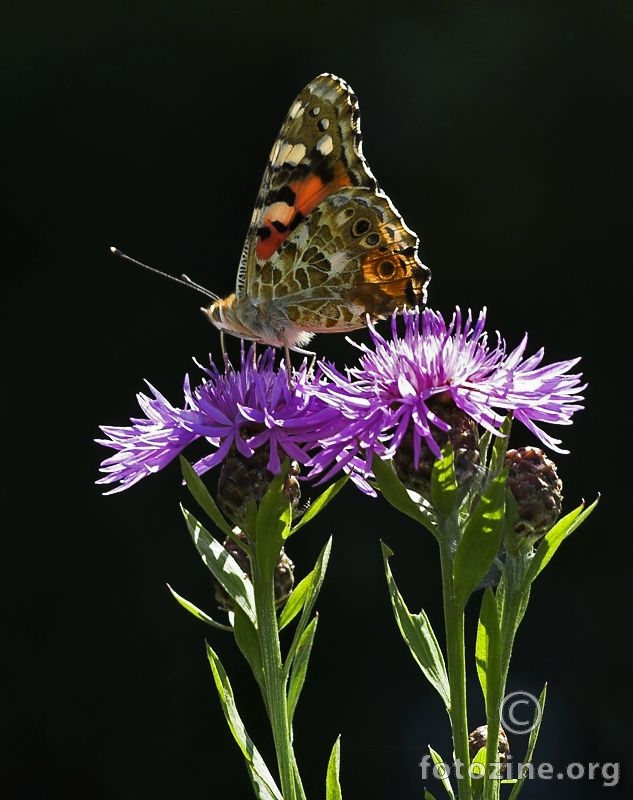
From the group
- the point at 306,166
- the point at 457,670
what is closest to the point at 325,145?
the point at 306,166

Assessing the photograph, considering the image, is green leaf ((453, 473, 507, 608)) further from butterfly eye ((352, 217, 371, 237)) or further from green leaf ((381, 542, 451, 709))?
butterfly eye ((352, 217, 371, 237))

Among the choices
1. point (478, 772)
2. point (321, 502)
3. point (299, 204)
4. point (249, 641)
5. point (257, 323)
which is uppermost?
point (299, 204)

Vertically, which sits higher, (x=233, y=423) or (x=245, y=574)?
(x=233, y=423)

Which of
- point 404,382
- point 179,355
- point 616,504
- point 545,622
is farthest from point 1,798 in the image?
point 404,382

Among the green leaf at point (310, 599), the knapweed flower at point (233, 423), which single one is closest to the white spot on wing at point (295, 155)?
the knapweed flower at point (233, 423)

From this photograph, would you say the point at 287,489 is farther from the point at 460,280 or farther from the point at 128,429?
the point at 460,280

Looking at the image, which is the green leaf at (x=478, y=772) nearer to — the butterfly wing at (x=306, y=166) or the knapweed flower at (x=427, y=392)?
the knapweed flower at (x=427, y=392)

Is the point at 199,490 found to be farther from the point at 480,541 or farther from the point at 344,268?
the point at 344,268
